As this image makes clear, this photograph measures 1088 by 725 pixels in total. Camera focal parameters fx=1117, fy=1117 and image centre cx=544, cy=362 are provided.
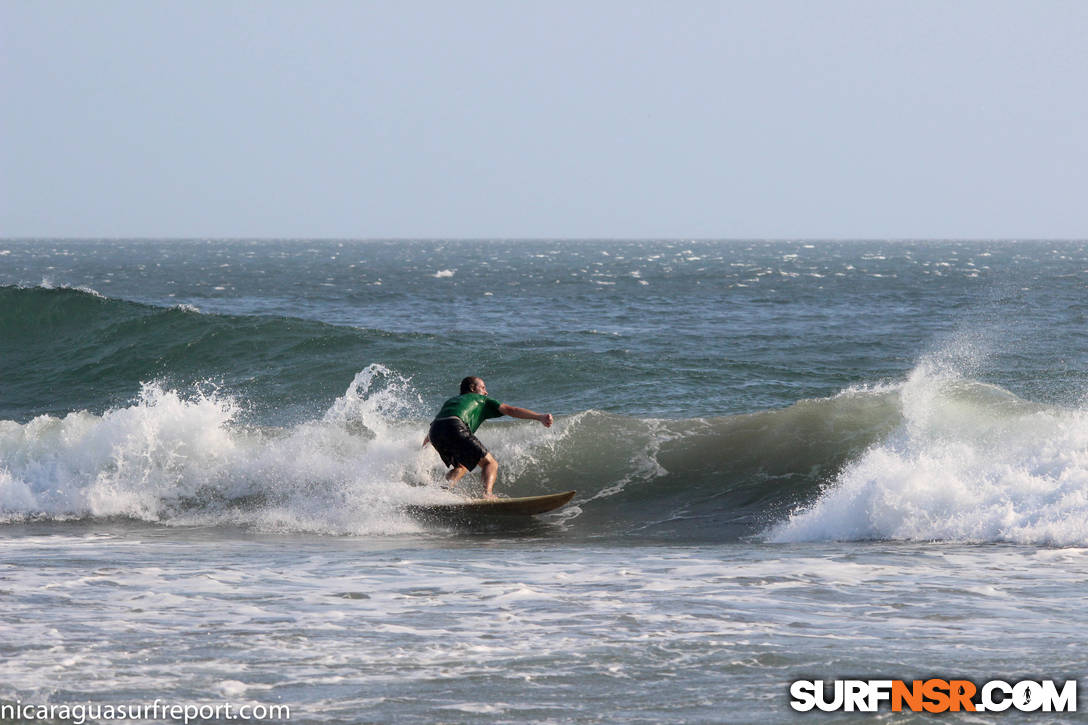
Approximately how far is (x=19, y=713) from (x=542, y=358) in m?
15.6

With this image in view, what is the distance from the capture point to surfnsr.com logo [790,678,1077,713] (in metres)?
5.00

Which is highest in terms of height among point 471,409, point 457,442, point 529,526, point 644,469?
point 471,409

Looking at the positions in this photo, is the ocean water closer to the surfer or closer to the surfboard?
the surfboard

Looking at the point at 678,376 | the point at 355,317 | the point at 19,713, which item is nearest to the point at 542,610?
the point at 19,713

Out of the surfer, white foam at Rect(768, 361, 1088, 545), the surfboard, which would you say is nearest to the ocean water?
white foam at Rect(768, 361, 1088, 545)

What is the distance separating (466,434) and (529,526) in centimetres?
107

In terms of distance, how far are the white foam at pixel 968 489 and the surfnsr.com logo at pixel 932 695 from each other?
169 inches

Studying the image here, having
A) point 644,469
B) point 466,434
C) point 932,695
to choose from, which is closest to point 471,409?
point 466,434

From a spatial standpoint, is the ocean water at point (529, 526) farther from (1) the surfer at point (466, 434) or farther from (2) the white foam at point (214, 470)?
(1) the surfer at point (466, 434)

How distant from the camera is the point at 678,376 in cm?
1964

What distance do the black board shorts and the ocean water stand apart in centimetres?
40

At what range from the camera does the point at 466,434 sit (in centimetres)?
1077

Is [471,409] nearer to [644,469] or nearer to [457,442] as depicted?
[457,442]

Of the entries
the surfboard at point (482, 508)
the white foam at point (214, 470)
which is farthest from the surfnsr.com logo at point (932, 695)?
the white foam at point (214, 470)
